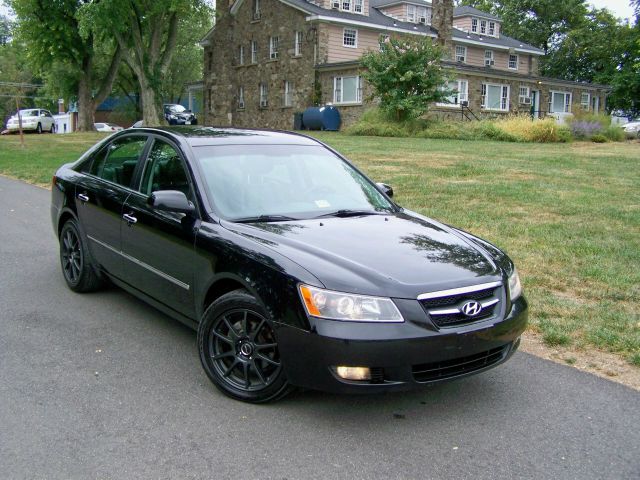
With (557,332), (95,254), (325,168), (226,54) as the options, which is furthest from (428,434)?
(226,54)

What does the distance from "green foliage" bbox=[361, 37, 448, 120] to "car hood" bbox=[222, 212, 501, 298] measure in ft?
76.0

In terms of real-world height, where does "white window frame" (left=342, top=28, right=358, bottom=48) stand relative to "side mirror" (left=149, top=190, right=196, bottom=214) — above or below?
above

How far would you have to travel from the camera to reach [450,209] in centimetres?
1032

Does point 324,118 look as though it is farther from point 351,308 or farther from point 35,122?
point 351,308

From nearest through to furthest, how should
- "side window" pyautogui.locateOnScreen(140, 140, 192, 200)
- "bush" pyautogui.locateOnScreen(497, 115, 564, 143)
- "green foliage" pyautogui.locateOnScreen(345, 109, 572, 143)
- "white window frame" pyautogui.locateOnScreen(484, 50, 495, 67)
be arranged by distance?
"side window" pyautogui.locateOnScreen(140, 140, 192, 200) < "bush" pyautogui.locateOnScreen(497, 115, 564, 143) < "green foliage" pyautogui.locateOnScreen(345, 109, 572, 143) < "white window frame" pyautogui.locateOnScreen(484, 50, 495, 67)

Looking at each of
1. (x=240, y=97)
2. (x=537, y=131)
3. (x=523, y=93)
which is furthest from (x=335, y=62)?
(x=537, y=131)

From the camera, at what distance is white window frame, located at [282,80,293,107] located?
38.3 meters

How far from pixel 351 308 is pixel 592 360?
2.21 m

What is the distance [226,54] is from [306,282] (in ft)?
137

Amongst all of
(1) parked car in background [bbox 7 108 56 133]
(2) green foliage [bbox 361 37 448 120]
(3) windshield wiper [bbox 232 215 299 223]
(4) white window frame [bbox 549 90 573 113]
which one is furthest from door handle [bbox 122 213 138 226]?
(1) parked car in background [bbox 7 108 56 133]

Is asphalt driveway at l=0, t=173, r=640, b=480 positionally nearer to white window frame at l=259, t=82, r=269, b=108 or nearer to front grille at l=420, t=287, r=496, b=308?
front grille at l=420, t=287, r=496, b=308

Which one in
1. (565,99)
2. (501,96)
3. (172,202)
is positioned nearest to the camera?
(172,202)

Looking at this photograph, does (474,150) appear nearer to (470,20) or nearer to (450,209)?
(450,209)

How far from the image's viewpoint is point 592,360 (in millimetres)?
4793
